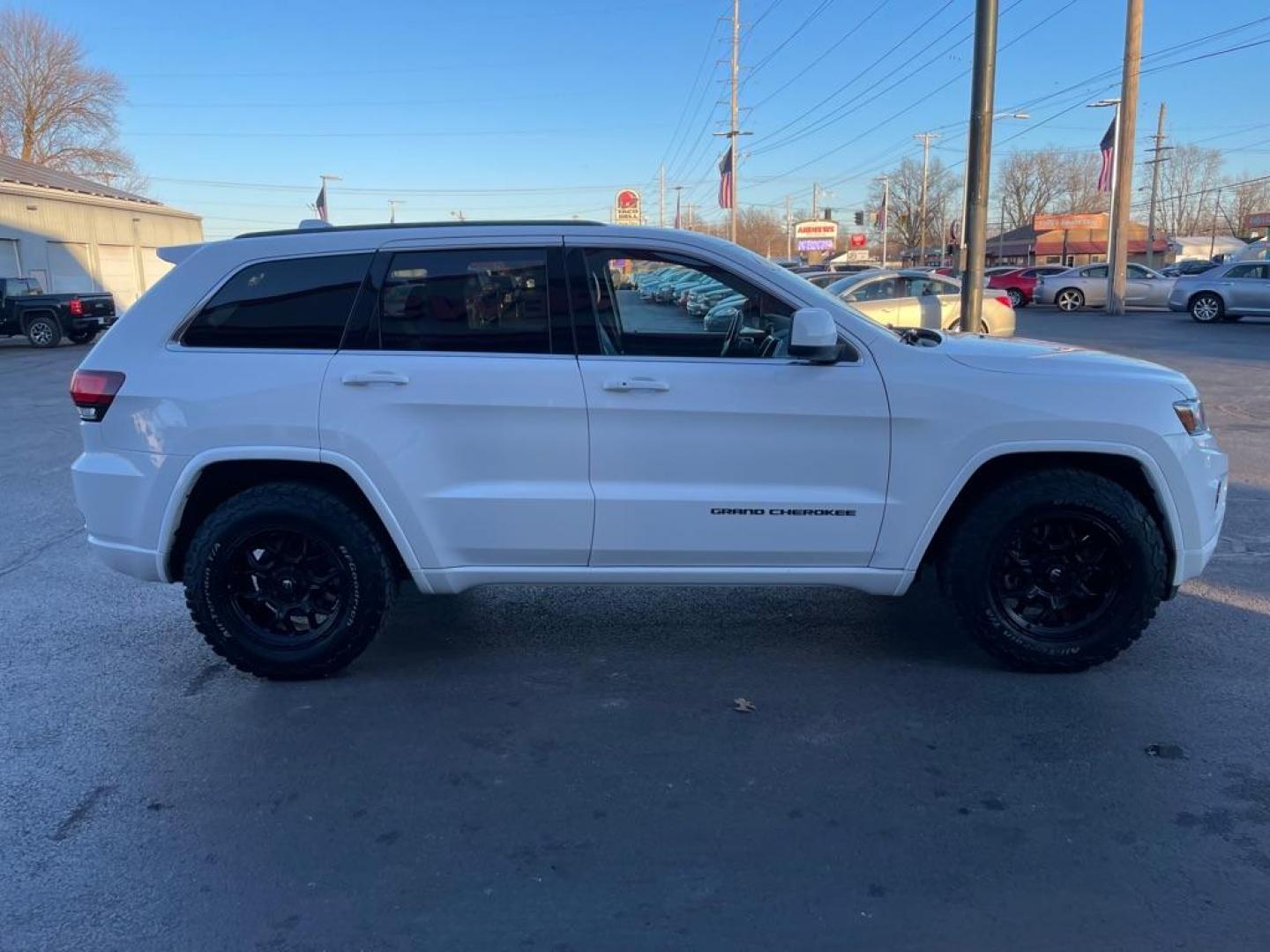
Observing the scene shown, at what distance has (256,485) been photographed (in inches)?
164

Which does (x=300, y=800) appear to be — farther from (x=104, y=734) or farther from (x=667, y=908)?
(x=667, y=908)

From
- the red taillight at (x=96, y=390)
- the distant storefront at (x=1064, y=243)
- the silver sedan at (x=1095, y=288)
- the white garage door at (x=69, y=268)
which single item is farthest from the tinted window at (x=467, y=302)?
the distant storefront at (x=1064, y=243)

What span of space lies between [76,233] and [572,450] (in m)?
38.2

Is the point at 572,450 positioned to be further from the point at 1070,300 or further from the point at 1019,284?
the point at 1019,284

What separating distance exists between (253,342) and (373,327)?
20.1 inches

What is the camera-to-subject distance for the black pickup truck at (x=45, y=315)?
2334 centimetres

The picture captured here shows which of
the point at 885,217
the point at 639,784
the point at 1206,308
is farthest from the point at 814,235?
the point at 639,784

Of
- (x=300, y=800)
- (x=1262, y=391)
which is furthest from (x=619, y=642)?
(x=1262, y=391)

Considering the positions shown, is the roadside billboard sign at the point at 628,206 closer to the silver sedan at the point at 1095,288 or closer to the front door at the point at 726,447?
the silver sedan at the point at 1095,288

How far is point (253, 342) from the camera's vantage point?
4.09 m

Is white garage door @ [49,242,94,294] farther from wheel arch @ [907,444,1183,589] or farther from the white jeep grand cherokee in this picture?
wheel arch @ [907,444,1183,589]

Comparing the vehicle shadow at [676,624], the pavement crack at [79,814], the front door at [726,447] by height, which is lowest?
the pavement crack at [79,814]

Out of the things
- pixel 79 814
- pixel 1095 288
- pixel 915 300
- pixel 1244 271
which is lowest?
pixel 79 814

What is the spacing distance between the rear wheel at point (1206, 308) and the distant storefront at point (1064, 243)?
197 feet
